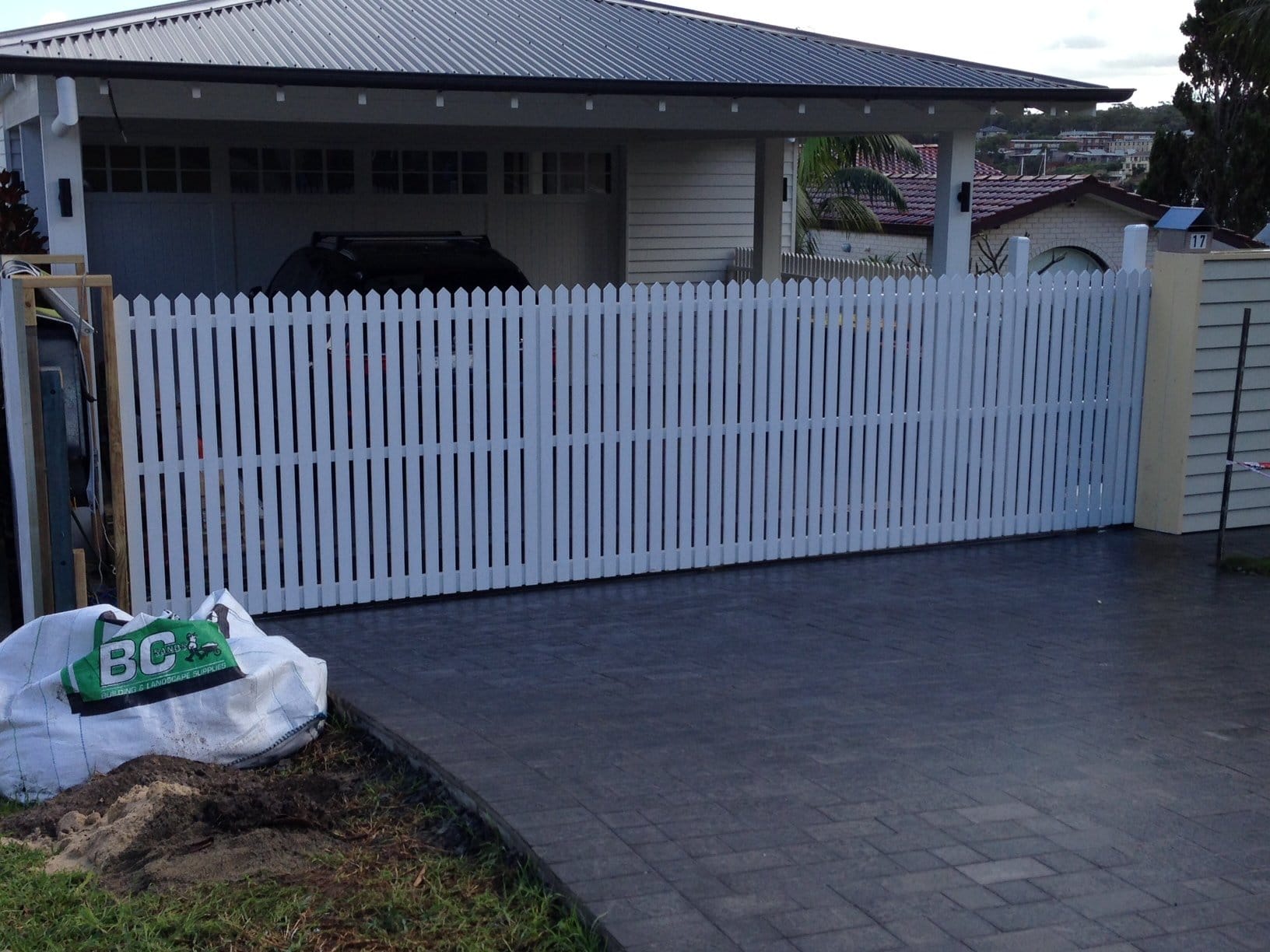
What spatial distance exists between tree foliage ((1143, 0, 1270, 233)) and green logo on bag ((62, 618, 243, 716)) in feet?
79.1

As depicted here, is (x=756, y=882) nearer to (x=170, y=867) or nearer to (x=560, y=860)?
(x=560, y=860)

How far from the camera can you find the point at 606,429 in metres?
8.14

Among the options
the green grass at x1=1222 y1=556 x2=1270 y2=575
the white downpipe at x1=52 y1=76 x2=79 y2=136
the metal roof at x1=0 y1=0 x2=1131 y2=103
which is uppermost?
the metal roof at x1=0 y1=0 x2=1131 y2=103

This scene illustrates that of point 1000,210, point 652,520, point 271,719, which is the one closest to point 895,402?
point 652,520

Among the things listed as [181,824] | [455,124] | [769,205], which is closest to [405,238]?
[455,124]

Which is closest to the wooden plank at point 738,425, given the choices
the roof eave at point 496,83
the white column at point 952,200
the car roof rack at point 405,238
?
the roof eave at point 496,83

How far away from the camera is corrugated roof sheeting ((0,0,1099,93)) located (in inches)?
412

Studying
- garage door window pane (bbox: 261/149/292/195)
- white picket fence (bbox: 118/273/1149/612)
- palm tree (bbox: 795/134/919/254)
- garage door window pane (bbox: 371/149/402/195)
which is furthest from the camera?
palm tree (bbox: 795/134/919/254)

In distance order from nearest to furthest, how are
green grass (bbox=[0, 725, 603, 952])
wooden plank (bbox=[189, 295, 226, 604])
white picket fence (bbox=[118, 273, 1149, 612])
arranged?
green grass (bbox=[0, 725, 603, 952]) → wooden plank (bbox=[189, 295, 226, 604]) → white picket fence (bbox=[118, 273, 1149, 612])

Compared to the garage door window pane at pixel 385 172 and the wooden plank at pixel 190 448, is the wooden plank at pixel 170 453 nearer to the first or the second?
the wooden plank at pixel 190 448

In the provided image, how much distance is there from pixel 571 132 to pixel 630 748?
36.1ft

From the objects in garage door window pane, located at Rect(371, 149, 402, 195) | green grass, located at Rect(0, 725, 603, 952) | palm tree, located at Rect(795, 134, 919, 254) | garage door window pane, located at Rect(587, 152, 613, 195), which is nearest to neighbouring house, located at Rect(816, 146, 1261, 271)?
palm tree, located at Rect(795, 134, 919, 254)

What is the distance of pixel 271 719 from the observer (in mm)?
5562

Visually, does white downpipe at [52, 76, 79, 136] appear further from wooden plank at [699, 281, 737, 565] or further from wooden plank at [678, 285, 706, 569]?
wooden plank at [699, 281, 737, 565]
